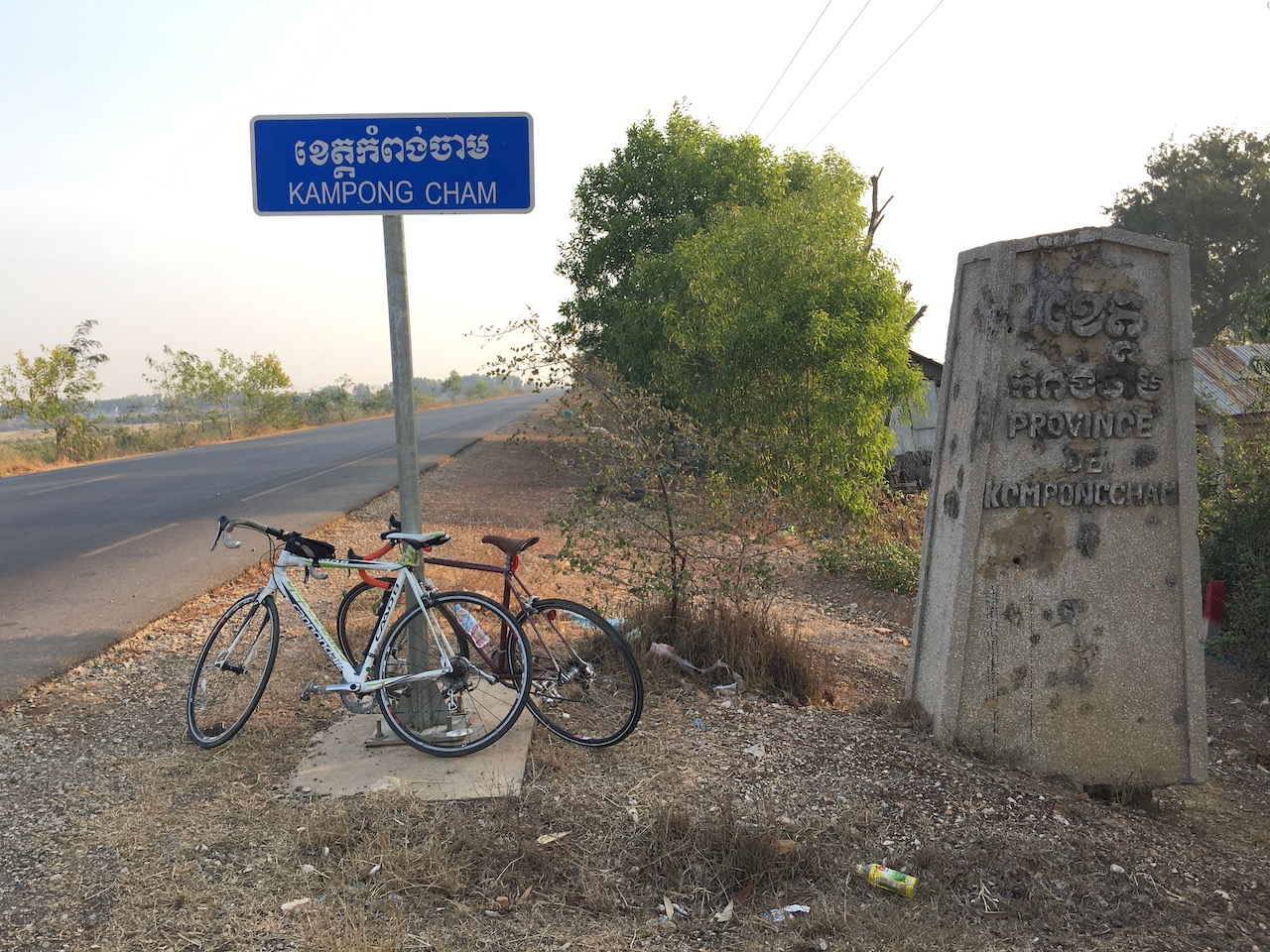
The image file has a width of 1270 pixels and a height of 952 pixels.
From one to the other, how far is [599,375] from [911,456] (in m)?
13.8

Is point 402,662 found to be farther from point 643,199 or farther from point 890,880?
point 643,199

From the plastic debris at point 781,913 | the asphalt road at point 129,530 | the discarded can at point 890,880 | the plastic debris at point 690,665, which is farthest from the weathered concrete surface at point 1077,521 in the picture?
the asphalt road at point 129,530

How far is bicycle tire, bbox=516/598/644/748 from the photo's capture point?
418 centimetres

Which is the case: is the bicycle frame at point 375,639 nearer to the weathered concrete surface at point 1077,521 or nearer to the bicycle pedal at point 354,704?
the bicycle pedal at point 354,704

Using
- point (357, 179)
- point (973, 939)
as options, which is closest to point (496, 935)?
point (973, 939)

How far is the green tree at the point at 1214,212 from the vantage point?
3572cm

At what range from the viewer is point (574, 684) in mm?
4477

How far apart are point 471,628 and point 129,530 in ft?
28.4

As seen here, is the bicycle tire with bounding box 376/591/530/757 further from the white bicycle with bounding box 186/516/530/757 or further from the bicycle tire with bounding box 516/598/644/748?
the bicycle tire with bounding box 516/598/644/748

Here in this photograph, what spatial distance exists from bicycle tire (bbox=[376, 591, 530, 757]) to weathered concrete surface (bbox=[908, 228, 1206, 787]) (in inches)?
78.8

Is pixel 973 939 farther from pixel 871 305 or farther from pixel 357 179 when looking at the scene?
pixel 871 305

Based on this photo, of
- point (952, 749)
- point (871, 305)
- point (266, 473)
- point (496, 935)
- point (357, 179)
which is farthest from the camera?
point (266, 473)

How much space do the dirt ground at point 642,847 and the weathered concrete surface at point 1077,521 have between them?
1.11 feet

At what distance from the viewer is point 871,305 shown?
12.9 metres
